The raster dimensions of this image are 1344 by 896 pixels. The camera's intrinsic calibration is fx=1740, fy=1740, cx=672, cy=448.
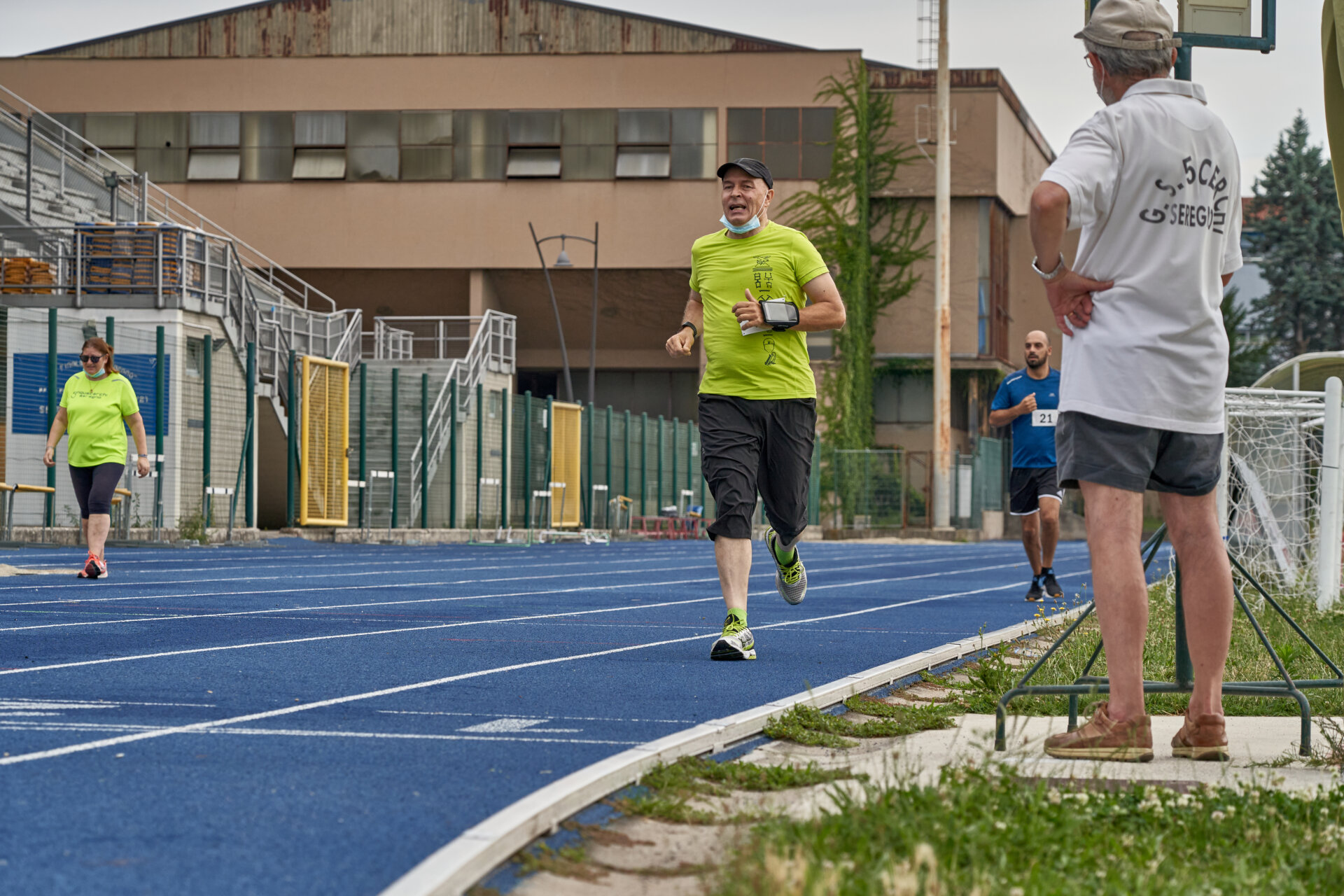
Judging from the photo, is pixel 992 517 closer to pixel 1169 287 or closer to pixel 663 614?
pixel 663 614

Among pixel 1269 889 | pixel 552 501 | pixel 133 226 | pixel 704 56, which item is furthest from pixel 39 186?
pixel 1269 889

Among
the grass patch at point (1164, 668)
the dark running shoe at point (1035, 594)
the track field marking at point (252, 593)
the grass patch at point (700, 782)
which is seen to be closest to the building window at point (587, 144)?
the track field marking at point (252, 593)

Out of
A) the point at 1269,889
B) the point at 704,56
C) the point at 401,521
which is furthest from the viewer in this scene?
the point at 704,56

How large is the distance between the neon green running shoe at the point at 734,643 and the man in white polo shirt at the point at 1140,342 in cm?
313

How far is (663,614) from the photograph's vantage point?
11.8m

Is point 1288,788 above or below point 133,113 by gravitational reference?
below

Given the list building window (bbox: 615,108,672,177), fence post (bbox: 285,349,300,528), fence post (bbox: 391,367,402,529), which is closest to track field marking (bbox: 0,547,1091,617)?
fence post (bbox: 285,349,300,528)

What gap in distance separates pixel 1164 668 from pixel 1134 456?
297 cm

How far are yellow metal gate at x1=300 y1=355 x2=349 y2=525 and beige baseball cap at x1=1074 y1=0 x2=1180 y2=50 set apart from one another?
2411cm

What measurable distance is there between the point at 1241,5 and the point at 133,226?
77.7ft

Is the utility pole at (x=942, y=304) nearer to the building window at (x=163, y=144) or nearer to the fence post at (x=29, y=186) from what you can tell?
the building window at (x=163, y=144)

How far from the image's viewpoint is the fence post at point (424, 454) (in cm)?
3184

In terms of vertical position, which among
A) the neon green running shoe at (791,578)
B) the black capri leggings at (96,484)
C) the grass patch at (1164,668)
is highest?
the black capri leggings at (96,484)

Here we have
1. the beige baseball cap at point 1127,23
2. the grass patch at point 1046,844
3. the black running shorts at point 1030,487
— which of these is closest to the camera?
the grass patch at point 1046,844
